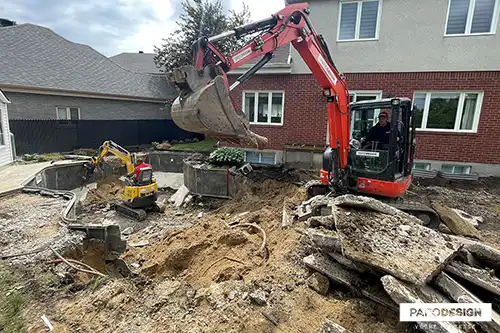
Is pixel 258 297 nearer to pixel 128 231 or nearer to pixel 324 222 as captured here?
pixel 324 222

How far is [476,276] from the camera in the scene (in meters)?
2.61

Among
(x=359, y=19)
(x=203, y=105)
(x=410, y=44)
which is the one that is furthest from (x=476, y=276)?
(x=359, y=19)

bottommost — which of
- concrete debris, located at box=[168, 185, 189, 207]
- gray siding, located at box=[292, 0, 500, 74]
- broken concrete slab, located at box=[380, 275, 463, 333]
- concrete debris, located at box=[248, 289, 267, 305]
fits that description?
concrete debris, located at box=[168, 185, 189, 207]

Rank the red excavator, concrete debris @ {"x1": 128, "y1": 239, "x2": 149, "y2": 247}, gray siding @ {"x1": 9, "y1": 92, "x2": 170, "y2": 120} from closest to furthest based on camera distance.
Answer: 1. the red excavator
2. concrete debris @ {"x1": 128, "y1": 239, "x2": 149, "y2": 247}
3. gray siding @ {"x1": 9, "y1": 92, "x2": 170, "y2": 120}

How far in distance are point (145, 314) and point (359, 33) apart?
1033cm

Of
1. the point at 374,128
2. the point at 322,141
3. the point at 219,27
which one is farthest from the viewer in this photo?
the point at 219,27

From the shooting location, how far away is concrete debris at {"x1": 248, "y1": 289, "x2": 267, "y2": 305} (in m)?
2.69

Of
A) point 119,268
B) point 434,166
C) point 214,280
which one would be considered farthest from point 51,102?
point 434,166

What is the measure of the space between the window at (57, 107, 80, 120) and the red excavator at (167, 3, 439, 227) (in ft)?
47.0

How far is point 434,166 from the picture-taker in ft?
30.1

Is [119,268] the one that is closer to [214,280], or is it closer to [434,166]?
[214,280]

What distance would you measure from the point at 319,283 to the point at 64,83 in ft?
55.7

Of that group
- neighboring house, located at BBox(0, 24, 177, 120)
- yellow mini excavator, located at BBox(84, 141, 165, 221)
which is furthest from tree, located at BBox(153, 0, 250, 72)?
yellow mini excavator, located at BBox(84, 141, 165, 221)

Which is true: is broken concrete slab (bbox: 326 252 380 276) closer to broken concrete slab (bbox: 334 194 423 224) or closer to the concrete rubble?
the concrete rubble
